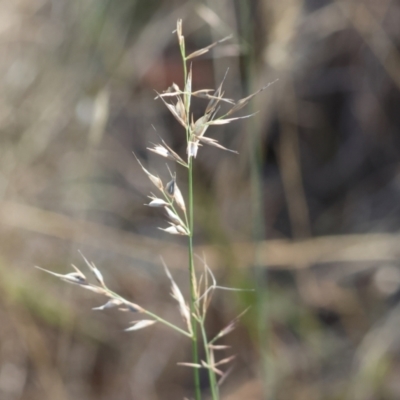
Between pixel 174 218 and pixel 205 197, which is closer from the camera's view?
pixel 174 218

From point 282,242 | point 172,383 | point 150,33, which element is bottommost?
point 172,383

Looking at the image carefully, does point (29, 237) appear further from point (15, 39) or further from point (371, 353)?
point (371, 353)

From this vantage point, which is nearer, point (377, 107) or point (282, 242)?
point (282, 242)

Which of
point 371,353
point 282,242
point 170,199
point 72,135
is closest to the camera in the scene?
point 170,199

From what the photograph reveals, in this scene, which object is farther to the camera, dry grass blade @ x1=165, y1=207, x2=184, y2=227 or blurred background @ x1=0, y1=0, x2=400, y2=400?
blurred background @ x1=0, y1=0, x2=400, y2=400

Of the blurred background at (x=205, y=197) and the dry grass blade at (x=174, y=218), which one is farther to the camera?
the blurred background at (x=205, y=197)

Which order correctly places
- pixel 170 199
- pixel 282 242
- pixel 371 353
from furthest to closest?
pixel 282 242 → pixel 371 353 → pixel 170 199

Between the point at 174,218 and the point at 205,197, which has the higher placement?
the point at 174,218

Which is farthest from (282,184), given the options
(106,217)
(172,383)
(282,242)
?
(172,383)
